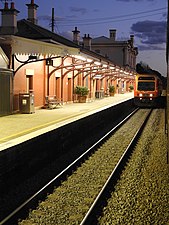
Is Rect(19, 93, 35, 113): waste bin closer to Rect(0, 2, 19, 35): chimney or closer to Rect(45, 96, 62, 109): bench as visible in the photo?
Rect(45, 96, 62, 109): bench

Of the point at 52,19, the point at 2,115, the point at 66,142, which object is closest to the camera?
the point at 66,142

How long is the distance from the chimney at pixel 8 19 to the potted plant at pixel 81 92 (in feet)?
29.6

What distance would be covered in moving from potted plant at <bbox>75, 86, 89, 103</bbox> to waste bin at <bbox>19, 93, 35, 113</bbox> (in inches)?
444

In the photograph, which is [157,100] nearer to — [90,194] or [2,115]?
[2,115]

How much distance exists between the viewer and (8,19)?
74.3 ft

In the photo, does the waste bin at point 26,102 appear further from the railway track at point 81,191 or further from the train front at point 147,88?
the train front at point 147,88

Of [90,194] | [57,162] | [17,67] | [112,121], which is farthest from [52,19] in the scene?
[90,194]

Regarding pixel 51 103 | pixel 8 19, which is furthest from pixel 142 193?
pixel 8 19

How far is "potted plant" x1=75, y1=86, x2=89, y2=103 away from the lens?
30922 millimetres

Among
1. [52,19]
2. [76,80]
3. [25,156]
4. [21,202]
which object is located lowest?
[21,202]

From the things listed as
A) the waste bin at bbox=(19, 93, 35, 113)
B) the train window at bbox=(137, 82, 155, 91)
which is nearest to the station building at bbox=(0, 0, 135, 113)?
the waste bin at bbox=(19, 93, 35, 113)

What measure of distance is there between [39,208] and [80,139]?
844 centimetres

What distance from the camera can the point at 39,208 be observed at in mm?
7520

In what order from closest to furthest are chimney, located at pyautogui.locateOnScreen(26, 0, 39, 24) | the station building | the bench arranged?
the station building, the bench, chimney, located at pyautogui.locateOnScreen(26, 0, 39, 24)
